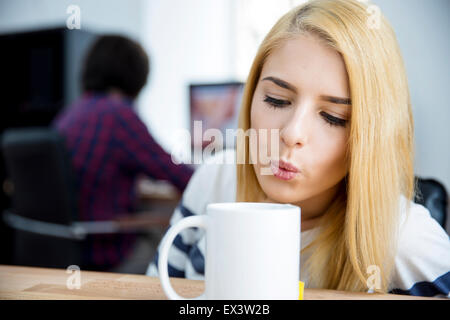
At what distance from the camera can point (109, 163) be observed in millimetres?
1606

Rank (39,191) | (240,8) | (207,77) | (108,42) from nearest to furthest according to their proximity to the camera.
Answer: (39,191) → (108,42) → (240,8) → (207,77)

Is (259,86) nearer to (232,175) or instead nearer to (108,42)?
(232,175)

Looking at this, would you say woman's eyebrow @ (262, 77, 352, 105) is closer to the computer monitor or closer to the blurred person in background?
the blurred person in background

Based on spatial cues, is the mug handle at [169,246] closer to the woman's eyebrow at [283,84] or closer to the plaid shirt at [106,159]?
the woman's eyebrow at [283,84]

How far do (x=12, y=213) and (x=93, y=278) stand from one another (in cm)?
129

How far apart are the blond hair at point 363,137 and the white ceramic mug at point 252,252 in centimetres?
17

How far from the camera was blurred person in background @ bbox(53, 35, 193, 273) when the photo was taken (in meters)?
1.57

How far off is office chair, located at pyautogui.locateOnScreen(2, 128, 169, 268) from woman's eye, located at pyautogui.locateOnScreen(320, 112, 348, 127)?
3.55ft

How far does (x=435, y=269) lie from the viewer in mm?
518

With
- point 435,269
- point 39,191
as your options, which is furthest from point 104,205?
point 435,269

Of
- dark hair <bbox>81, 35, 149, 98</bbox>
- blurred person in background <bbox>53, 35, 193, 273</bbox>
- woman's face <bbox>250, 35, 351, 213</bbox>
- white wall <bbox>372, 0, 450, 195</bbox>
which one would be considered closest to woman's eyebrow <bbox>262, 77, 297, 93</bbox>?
woman's face <bbox>250, 35, 351, 213</bbox>

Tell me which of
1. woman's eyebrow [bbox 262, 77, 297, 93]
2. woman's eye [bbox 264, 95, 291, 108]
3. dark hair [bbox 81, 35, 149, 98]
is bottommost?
woman's eye [bbox 264, 95, 291, 108]

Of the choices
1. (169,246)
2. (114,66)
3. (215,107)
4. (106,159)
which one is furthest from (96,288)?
(215,107)

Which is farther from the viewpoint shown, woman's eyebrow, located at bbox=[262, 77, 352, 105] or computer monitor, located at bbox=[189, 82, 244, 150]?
computer monitor, located at bbox=[189, 82, 244, 150]
